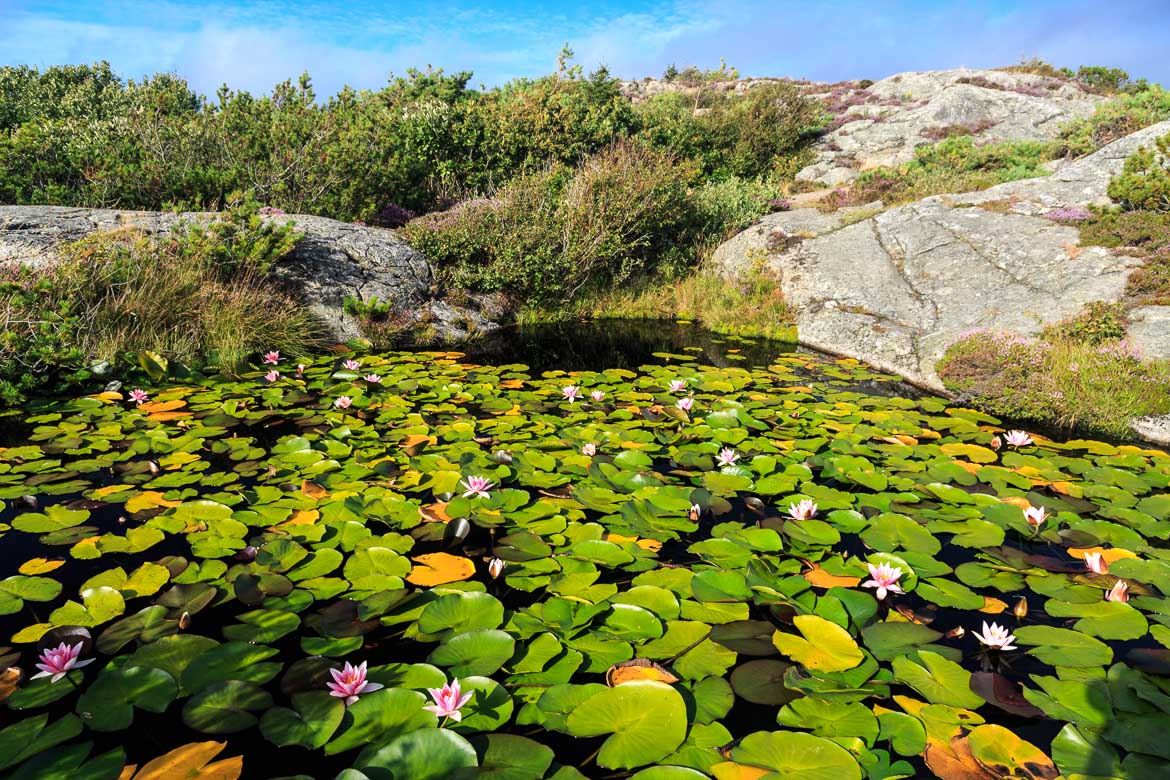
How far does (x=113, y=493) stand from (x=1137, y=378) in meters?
8.27

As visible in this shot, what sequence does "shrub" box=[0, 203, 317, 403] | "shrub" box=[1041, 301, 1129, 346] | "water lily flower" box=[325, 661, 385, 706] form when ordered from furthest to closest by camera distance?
"shrub" box=[1041, 301, 1129, 346]
"shrub" box=[0, 203, 317, 403]
"water lily flower" box=[325, 661, 385, 706]

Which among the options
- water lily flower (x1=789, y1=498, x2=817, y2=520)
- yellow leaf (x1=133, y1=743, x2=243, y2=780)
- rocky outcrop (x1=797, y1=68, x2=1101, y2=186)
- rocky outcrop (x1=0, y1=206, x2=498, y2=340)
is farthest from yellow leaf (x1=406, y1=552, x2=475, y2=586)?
rocky outcrop (x1=797, y1=68, x2=1101, y2=186)

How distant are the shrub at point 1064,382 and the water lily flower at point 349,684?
5.96 metres

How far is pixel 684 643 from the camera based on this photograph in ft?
7.83

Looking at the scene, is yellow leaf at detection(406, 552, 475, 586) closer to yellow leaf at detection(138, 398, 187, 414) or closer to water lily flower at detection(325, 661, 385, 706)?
water lily flower at detection(325, 661, 385, 706)

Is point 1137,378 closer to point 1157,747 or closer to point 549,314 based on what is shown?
point 1157,747

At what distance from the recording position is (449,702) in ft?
6.20

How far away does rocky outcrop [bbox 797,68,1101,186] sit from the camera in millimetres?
Result: 17938

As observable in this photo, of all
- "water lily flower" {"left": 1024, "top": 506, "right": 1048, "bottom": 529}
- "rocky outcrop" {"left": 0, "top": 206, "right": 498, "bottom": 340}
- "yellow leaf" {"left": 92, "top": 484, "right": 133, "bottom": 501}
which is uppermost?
"rocky outcrop" {"left": 0, "top": 206, "right": 498, "bottom": 340}

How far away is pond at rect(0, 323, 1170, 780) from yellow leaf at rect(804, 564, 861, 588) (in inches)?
0.8

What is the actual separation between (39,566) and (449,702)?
2352 mm

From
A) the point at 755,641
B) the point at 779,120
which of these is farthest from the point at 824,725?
the point at 779,120

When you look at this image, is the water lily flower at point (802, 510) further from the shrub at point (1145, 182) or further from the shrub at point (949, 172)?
the shrub at point (949, 172)

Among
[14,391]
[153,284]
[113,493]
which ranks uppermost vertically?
[153,284]
